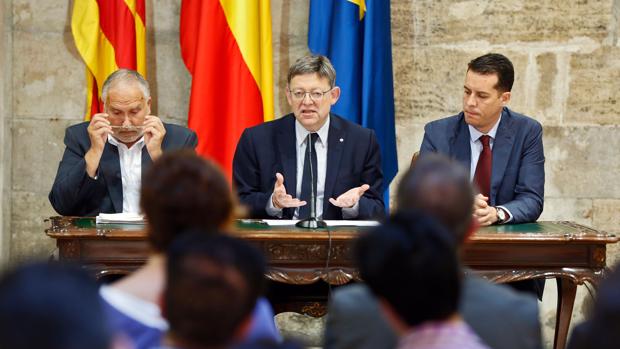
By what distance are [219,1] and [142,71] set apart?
70 centimetres

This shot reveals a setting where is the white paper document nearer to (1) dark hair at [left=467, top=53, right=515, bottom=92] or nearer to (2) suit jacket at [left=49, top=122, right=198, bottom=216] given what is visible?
(2) suit jacket at [left=49, top=122, right=198, bottom=216]

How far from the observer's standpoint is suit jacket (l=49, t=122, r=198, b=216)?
18.0 ft

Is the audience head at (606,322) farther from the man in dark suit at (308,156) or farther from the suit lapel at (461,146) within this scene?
the suit lapel at (461,146)

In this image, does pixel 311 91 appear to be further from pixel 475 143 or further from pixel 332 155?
pixel 475 143

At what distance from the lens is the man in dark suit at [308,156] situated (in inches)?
222

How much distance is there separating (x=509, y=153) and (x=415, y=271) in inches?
146

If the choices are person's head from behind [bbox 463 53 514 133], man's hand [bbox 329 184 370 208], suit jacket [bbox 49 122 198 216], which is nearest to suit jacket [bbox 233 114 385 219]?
man's hand [bbox 329 184 370 208]

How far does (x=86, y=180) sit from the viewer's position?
216 inches

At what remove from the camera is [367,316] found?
259 centimetres

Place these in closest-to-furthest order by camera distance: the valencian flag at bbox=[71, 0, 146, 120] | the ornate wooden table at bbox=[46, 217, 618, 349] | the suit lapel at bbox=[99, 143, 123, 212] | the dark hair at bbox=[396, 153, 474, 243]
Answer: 1. the dark hair at bbox=[396, 153, 474, 243]
2. the ornate wooden table at bbox=[46, 217, 618, 349]
3. the suit lapel at bbox=[99, 143, 123, 212]
4. the valencian flag at bbox=[71, 0, 146, 120]

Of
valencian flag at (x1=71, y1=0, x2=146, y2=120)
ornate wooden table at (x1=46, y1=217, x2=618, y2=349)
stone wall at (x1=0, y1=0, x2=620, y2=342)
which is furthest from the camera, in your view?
stone wall at (x1=0, y1=0, x2=620, y2=342)

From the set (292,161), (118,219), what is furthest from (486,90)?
(118,219)

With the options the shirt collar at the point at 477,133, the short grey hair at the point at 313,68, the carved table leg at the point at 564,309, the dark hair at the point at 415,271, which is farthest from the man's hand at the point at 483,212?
the dark hair at the point at 415,271

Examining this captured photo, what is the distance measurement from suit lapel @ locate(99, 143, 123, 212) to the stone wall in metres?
1.62
